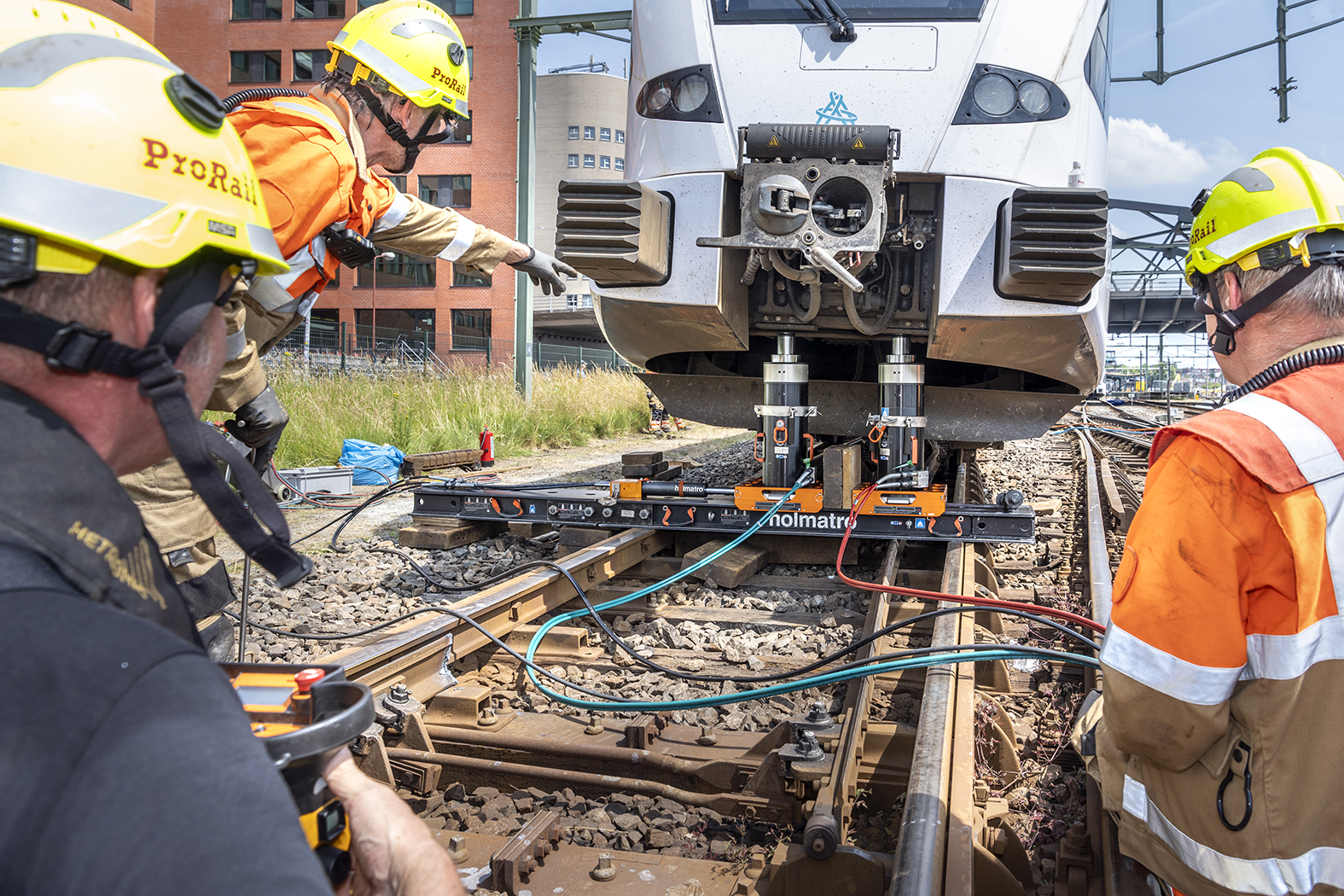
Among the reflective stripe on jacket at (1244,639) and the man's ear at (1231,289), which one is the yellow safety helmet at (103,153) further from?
the man's ear at (1231,289)

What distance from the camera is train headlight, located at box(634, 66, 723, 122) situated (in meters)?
4.66

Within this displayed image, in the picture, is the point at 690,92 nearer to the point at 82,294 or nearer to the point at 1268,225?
the point at 1268,225

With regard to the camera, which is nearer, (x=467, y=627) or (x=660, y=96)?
(x=467, y=627)

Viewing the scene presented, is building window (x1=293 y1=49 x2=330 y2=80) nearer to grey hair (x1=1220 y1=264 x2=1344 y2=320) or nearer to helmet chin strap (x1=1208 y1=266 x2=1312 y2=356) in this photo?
helmet chin strap (x1=1208 y1=266 x2=1312 y2=356)

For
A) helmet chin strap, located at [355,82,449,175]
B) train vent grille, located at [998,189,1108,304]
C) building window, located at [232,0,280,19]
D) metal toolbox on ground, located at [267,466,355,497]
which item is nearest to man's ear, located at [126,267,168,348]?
helmet chin strap, located at [355,82,449,175]

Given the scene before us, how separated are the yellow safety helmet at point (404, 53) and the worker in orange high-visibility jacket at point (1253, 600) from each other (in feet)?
8.20

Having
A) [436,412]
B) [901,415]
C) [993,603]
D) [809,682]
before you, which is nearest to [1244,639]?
[809,682]

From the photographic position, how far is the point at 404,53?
316 centimetres

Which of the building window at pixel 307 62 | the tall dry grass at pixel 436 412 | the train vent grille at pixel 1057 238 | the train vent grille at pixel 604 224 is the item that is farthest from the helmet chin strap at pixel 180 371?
the building window at pixel 307 62

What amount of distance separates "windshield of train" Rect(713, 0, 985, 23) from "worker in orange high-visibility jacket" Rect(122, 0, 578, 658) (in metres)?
1.83

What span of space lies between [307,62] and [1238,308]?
4230cm

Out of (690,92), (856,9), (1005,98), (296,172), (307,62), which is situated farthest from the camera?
(307,62)

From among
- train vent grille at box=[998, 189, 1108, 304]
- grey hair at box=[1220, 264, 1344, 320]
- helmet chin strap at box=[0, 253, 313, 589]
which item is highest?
train vent grille at box=[998, 189, 1108, 304]

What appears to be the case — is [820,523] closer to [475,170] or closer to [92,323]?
[92,323]
